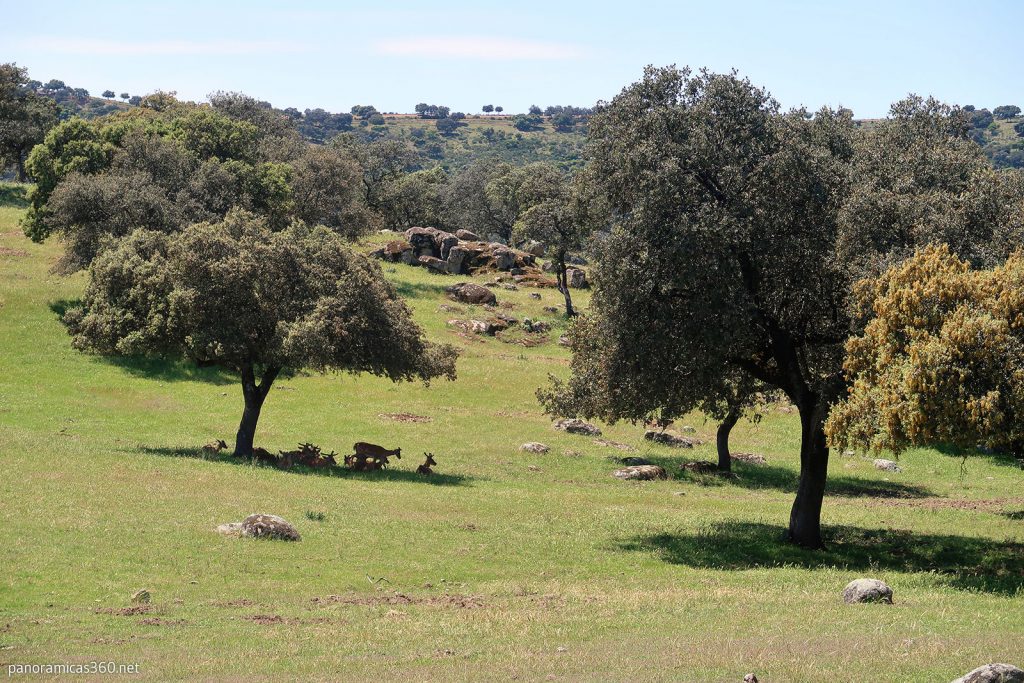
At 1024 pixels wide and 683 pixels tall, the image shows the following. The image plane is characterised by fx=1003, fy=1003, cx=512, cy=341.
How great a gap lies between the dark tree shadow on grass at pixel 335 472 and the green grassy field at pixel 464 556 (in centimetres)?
33

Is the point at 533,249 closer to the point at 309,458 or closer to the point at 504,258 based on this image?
the point at 504,258

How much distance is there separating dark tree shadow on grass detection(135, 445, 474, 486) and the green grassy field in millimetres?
329

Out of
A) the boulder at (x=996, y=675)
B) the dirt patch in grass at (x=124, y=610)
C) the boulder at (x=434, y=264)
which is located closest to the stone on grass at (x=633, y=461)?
the dirt patch in grass at (x=124, y=610)

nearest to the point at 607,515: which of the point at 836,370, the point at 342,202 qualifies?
the point at 836,370

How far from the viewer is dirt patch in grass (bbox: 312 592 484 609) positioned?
71.5ft

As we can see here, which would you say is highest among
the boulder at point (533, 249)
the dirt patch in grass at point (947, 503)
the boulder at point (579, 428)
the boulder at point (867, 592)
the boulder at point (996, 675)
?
the boulder at point (533, 249)

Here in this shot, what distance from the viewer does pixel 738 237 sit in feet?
88.7

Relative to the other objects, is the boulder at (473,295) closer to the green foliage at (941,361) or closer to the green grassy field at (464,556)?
the green grassy field at (464,556)

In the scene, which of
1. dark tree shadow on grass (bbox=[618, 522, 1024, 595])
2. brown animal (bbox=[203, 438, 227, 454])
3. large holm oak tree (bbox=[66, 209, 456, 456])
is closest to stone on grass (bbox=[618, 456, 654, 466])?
large holm oak tree (bbox=[66, 209, 456, 456])

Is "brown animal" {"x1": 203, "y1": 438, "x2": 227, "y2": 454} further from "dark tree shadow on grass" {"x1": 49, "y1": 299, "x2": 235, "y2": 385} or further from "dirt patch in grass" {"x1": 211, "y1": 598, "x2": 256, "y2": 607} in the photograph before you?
"dirt patch in grass" {"x1": 211, "y1": 598, "x2": 256, "y2": 607}

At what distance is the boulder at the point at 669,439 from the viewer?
178ft

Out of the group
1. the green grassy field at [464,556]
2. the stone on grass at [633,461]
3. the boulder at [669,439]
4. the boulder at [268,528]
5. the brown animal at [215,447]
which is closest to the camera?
the green grassy field at [464,556]

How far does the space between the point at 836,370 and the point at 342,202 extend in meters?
68.8

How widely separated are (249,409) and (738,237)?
24617mm
